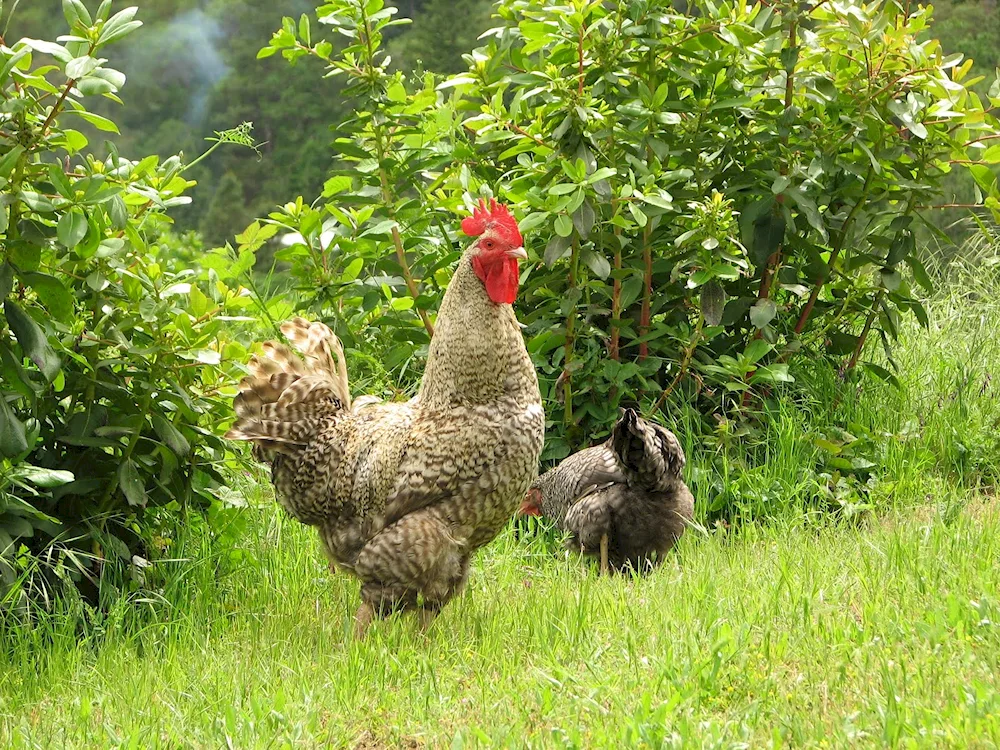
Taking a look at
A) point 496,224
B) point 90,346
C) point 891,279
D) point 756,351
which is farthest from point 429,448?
point 891,279

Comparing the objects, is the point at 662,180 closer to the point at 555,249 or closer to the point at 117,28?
the point at 555,249

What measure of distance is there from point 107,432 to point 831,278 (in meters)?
3.96

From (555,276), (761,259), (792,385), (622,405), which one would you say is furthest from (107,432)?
(792,385)

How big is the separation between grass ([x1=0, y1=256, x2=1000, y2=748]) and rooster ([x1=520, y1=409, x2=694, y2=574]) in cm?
16

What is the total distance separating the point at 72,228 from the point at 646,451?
104 inches

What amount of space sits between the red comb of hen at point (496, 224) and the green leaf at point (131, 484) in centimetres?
171

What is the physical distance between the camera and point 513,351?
4.57m

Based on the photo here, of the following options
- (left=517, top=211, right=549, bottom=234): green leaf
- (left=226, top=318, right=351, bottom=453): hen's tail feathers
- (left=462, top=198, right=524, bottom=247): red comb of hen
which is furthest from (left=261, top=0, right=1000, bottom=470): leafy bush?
(left=226, top=318, right=351, bottom=453): hen's tail feathers

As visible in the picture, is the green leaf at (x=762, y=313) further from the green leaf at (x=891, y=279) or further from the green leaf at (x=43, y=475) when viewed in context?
the green leaf at (x=43, y=475)

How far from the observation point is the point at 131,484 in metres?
4.70

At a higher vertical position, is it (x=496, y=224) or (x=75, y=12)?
(x=75, y=12)

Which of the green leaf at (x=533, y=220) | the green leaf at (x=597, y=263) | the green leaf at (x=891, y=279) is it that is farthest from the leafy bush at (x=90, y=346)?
the green leaf at (x=891, y=279)

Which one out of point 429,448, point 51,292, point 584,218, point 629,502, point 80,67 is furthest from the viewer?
point 629,502

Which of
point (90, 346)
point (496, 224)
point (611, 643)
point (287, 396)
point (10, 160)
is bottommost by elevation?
point (611, 643)
